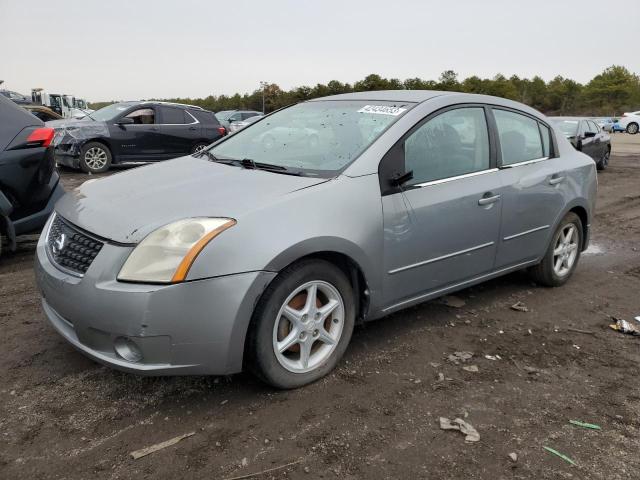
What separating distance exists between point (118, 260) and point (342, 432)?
4.40 ft

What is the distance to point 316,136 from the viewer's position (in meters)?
3.60

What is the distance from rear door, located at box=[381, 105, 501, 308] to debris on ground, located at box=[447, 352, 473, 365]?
0.43 m

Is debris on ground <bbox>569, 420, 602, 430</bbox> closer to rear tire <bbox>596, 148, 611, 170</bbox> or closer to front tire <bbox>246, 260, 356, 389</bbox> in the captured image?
front tire <bbox>246, 260, 356, 389</bbox>

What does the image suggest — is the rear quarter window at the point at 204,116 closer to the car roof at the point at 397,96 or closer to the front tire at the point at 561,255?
the car roof at the point at 397,96

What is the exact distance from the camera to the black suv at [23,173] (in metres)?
4.83

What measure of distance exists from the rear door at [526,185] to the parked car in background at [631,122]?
38.3 m

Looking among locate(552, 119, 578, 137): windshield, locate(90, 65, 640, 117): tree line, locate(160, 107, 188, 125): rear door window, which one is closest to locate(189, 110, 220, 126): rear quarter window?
locate(160, 107, 188, 125): rear door window

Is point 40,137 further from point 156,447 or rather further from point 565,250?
point 565,250

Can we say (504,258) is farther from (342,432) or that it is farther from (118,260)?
(118,260)

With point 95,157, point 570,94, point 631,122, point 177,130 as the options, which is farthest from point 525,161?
Result: point 570,94

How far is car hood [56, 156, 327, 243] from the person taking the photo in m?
2.67

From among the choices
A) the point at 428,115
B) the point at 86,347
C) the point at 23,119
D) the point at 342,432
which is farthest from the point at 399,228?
the point at 23,119

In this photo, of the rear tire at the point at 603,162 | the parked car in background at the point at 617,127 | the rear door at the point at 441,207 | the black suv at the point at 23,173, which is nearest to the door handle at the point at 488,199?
the rear door at the point at 441,207

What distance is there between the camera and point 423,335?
3.72 m
